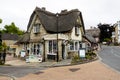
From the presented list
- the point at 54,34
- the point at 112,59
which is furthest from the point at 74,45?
the point at 112,59

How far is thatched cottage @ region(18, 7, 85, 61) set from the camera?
32.8 metres

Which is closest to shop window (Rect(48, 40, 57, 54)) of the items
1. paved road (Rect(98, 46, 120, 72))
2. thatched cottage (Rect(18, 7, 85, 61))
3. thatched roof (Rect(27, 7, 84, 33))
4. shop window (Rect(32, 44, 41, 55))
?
thatched cottage (Rect(18, 7, 85, 61))

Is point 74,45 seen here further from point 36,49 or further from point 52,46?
point 36,49

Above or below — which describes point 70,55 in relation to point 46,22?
below

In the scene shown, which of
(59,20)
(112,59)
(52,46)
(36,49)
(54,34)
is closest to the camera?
(112,59)

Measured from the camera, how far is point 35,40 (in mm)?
36312

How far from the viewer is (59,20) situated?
3769 cm

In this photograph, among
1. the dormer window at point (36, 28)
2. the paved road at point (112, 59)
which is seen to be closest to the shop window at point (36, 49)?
the dormer window at point (36, 28)

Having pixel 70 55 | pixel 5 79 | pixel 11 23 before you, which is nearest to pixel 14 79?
pixel 5 79

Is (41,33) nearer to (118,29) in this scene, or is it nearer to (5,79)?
(5,79)

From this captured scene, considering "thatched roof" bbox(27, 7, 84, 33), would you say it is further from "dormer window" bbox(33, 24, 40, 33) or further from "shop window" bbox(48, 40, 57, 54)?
"shop window" bbox(48, 40, 57, 54)

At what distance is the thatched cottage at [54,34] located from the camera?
1292 inches

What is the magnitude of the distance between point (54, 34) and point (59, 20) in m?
5.69

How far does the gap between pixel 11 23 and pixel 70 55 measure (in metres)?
70.4
